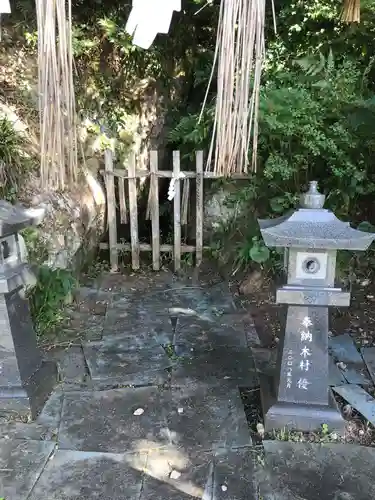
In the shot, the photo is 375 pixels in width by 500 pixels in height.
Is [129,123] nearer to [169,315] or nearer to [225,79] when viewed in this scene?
[169,315]

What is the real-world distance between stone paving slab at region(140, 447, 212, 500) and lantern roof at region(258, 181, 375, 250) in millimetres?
1397

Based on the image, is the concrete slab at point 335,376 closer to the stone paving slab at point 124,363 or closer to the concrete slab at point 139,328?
the stone paving slab at point 124,363

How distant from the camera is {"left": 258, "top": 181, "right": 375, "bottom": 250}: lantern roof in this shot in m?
2.70

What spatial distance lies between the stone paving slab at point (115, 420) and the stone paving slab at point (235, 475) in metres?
0.42

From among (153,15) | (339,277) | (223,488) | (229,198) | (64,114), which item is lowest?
(223,488)

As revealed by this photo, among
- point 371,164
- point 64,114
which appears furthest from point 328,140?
point 64,114

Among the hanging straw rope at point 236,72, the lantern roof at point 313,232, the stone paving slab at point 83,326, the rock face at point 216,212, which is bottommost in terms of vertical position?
the stone paving slab at point 83,326

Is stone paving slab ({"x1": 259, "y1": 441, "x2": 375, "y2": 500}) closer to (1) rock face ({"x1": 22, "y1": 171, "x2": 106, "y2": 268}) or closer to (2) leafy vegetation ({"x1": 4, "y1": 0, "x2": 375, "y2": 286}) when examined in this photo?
(2) leafy vegetation ({"x1": 4, "y1": 0, "x2": 375, "y2": 286})

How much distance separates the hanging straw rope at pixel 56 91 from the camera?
8.82ft

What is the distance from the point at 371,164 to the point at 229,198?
1.70m

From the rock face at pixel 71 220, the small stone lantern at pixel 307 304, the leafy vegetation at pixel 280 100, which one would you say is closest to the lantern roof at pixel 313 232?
the small stone lantern at pixel 307 304

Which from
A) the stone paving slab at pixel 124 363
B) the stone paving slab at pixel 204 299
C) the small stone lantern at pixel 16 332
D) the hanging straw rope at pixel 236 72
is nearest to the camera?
the hanging straw rope at pixel 236 72

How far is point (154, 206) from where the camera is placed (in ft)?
19.4

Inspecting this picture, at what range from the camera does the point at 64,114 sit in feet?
9.68
